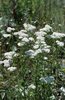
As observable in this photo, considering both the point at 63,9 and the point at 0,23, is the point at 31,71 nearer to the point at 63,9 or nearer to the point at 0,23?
the point at 0,23

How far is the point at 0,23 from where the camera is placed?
469 cm

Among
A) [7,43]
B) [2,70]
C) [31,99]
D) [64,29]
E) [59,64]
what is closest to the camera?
[31,99]

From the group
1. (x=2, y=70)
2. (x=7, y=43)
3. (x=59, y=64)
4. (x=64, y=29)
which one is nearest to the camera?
(x=59, y=64)

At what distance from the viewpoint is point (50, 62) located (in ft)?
10.7

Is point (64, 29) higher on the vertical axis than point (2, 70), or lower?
higher

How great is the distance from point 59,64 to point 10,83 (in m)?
0.44

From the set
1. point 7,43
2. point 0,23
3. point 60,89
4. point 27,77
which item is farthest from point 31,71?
point 0,23

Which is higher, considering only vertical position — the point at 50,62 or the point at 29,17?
the point at 29,17

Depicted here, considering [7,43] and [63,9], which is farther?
[63,9]

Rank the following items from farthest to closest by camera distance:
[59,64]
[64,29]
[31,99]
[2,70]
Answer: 1. [64,29]
2. [2,70]
3. [59,64]
4. [31,99]

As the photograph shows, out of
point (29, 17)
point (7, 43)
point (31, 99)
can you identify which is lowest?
point (31, 99)

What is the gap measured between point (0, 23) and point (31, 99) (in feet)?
5.77

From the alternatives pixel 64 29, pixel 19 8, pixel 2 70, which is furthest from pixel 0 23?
pixel 2 70

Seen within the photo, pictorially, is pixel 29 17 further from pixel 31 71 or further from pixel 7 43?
pixel 31 71
